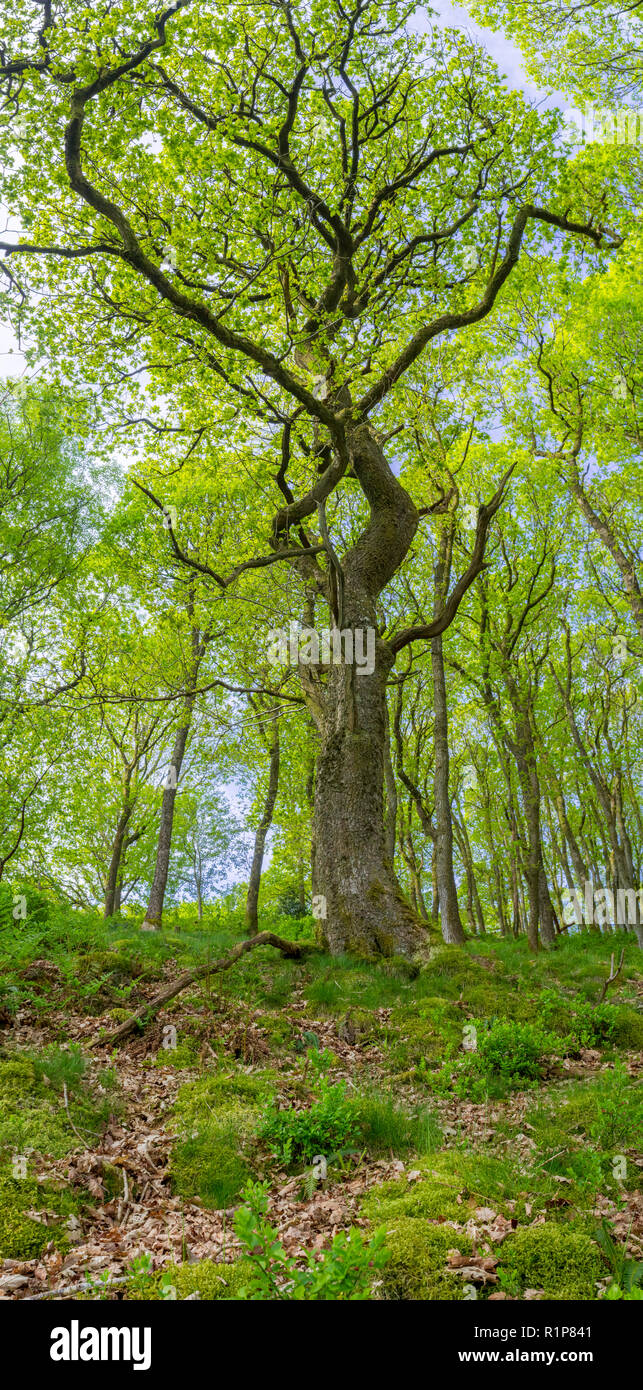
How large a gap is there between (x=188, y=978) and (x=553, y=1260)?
17.1 ft

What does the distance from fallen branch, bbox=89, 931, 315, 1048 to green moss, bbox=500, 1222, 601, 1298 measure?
14.3ft

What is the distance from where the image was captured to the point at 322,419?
365 inches

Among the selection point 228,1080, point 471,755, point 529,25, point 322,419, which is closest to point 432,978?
point 228,1080

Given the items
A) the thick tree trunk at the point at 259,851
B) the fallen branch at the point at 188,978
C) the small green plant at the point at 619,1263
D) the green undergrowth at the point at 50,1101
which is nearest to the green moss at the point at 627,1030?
the small green plant at the point at 619,1263

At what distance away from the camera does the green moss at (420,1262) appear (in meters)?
3.39

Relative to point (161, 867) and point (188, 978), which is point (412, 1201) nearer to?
point (188, 978)

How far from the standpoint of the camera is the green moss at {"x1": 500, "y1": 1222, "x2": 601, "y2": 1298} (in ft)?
11.1

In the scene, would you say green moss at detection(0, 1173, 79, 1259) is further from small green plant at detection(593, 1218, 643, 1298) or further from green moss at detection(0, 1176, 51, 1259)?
small green plant at detection(593, 1218, 643, 1298)

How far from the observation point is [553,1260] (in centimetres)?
355

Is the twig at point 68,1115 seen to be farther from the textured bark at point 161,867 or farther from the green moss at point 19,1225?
the textured bark at point 161,867

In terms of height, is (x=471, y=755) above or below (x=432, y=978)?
above

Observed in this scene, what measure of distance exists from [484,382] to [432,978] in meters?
15.3

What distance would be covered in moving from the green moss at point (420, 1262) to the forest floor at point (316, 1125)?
0.4 inches
